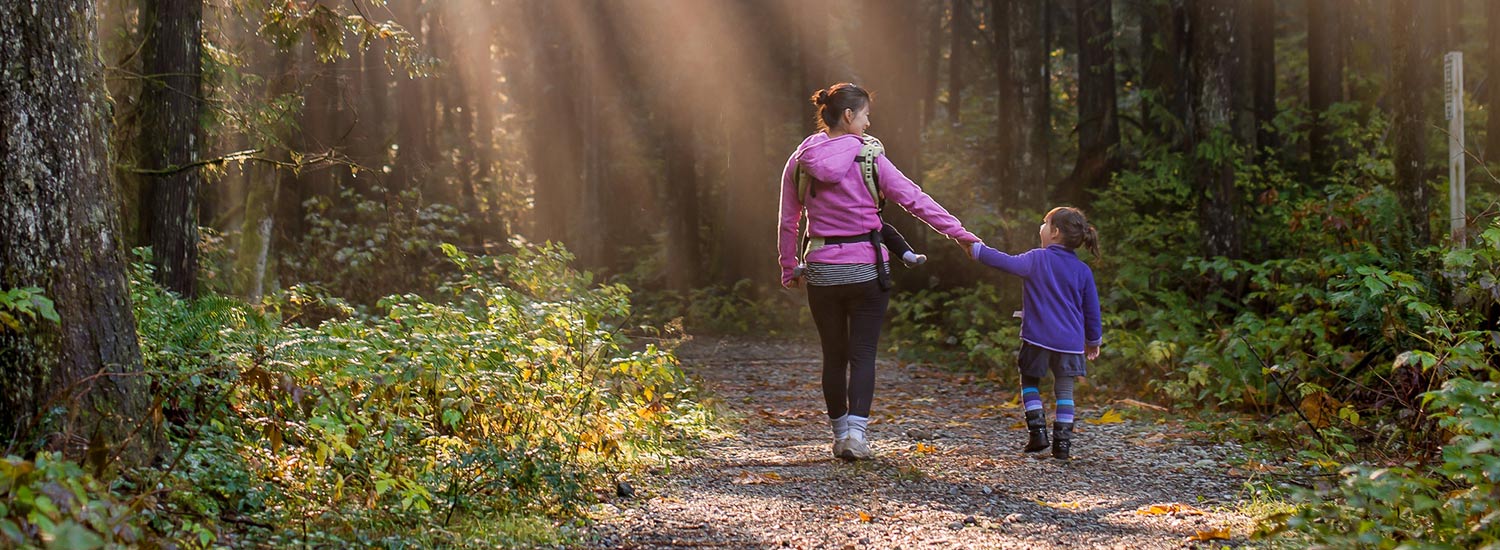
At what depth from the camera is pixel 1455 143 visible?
8.71 metres

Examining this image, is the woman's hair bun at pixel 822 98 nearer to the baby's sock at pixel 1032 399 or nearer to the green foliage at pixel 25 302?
the baby's sock at pixel 1032 399

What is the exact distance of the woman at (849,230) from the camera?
23.4ft

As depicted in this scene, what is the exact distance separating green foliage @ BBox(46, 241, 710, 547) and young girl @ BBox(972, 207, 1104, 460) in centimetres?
→ 237

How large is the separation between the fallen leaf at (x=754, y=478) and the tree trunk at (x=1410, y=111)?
21.5 ft

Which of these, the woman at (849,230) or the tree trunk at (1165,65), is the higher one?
the tree trunk at (1165,65)

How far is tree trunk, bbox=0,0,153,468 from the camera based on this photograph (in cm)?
483

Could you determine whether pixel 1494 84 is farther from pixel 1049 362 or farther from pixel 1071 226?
pixel 1049 362

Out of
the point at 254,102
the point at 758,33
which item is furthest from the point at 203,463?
the point at 758,33

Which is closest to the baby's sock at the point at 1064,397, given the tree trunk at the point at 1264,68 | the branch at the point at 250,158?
the branch at the point at 250,158

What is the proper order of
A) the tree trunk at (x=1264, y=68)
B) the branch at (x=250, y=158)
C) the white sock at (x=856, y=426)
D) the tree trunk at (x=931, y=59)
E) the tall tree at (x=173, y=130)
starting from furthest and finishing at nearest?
the tree trunk at (x=931, y=59)
the tree trunk at (x=1264, y=68)
the tall tree at (x=173, y=130)
the branch at (x=250, y=158)
the white sock at (x=856, y=426)

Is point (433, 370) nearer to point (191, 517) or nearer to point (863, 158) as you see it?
point (191, 517)

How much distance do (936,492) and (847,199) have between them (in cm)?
176

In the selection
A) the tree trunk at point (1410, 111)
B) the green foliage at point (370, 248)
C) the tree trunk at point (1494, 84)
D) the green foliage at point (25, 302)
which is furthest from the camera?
the green foliage at point (370, 248)

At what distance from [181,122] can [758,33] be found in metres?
12.8
